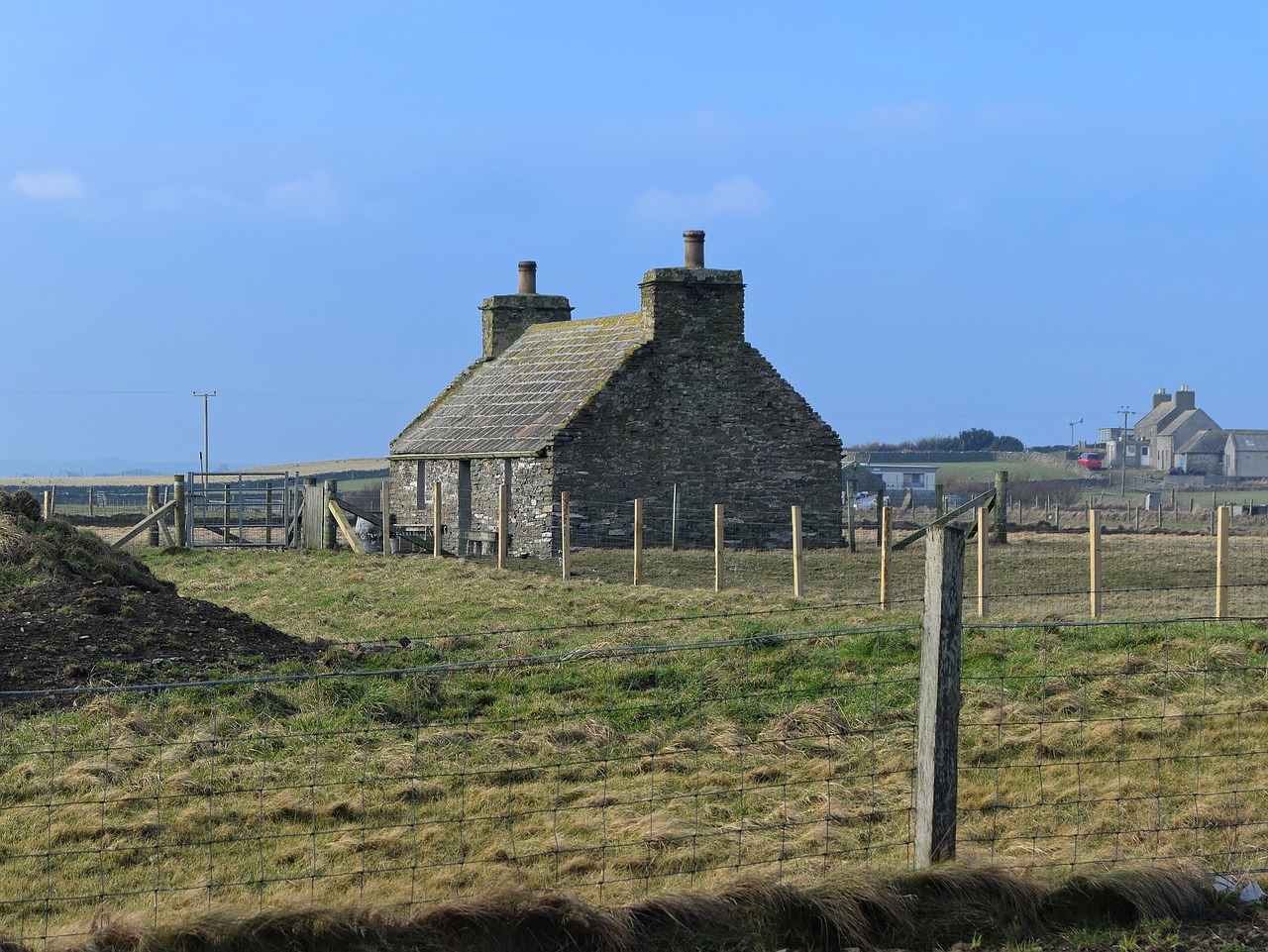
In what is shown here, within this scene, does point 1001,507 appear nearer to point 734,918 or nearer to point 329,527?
point 329,527

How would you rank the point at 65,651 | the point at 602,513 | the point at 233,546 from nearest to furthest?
the point at 65,651 < the point at 602,513 < the point at 233,546

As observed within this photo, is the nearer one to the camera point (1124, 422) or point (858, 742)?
point (858, 742)

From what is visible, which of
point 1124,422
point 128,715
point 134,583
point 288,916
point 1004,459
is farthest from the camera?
point 1004,459

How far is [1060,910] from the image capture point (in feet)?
21.6

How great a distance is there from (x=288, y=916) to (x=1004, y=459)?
124 m

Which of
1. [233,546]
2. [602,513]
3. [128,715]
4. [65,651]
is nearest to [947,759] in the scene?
[128,715]

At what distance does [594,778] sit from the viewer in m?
9.66

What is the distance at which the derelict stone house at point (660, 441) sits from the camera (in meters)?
33.1

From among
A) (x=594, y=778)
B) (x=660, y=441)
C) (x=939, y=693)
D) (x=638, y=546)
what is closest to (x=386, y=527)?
(x=660, y=441)

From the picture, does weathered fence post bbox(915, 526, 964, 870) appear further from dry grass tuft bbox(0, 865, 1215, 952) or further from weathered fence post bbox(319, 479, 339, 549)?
weathered fence post bbox(319, 479, 339, 549)

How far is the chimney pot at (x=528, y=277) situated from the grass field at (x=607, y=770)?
95.8ft

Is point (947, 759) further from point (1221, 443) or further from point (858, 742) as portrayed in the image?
point (1221, 443)

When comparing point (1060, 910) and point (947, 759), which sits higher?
point (947, 759)

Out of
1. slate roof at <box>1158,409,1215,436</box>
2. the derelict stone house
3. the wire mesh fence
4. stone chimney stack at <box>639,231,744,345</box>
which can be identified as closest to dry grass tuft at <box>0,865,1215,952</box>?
the wire mesh fence
